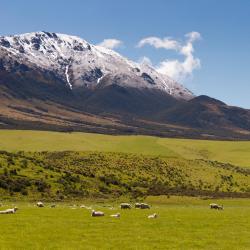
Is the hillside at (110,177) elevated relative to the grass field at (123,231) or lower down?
lower down

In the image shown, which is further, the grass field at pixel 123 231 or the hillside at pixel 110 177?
the hillside at pixel 110 177

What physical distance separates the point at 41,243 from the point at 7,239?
258cm

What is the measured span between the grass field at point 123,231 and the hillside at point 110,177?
121ft

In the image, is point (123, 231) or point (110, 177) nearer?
point (123, 231)

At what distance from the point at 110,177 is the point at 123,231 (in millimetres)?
72131

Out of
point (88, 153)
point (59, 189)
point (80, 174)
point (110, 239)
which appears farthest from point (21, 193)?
point (88, 153)

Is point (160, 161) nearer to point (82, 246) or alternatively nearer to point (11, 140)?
point (11, 140)

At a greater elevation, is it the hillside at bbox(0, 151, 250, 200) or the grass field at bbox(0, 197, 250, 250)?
the grass field at bbox(0, 197, 250, 250)

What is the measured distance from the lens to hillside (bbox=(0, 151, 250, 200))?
86.7m

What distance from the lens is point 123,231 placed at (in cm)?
3734

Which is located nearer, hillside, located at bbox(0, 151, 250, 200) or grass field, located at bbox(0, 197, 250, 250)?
grass field, located at bbox(0, 197, 250, 250)

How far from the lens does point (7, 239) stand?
32.8 metres

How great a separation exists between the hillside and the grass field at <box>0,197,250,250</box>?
1455 inches

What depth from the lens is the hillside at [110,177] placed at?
86.7 meters
